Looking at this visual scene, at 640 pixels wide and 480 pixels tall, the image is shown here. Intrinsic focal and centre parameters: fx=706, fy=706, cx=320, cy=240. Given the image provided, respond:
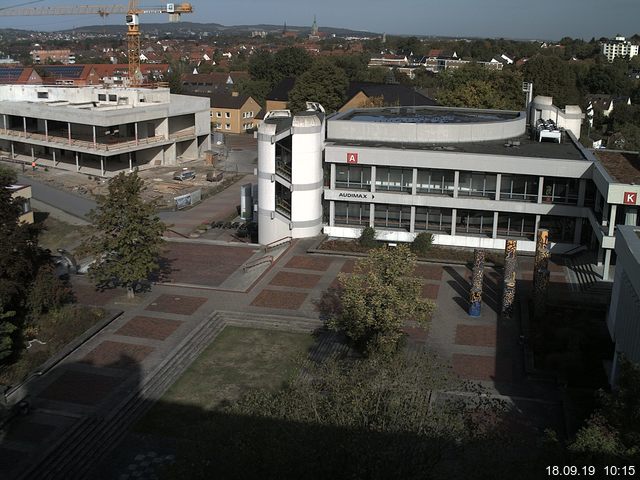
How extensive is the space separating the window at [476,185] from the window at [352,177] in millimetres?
5202

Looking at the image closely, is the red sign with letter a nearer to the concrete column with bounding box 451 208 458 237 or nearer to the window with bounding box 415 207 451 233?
the concrete column with bounding box 451 208 458 237

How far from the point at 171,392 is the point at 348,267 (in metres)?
14.2

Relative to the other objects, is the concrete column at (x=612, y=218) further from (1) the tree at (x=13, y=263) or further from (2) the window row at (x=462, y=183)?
(1) the tree at (x=13, y=263)

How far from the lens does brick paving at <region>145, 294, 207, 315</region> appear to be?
1184 inches

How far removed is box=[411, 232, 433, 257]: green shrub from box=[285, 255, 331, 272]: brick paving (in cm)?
477

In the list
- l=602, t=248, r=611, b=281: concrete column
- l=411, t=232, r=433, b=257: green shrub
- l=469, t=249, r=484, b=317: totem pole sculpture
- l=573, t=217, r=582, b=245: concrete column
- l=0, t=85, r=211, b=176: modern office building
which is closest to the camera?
l=469, t=249, r=484, b=317: totem pole sculpture

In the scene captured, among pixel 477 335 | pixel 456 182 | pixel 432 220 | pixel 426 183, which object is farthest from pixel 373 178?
pixel 477 335

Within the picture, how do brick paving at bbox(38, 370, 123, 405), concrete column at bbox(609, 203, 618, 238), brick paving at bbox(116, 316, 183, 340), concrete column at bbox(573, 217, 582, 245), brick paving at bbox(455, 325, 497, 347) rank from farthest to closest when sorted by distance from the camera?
concrete column at bbox(573, 217, 582, 245), concrete column at bbox(609, 203, 618, 238), brick paving at bbox(116, 316, 183, 340), brick paving at bbox(455, 325, 497, 347), brick paving at bbox(38, 370, 123, 405)

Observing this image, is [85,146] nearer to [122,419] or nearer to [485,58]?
[122,419]

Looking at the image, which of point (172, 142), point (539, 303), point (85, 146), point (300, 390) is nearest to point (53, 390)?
point (300, 390)

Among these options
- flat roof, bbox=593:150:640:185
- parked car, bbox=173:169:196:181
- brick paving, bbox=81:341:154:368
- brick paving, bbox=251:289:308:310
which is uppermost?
flat roof, bbox=593:150:640:185

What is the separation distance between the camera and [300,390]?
54.9 ft

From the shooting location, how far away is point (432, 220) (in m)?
39.9

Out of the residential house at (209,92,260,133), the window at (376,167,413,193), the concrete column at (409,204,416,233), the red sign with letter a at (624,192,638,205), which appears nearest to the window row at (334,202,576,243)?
the concrete column at (409,204,416,233)
